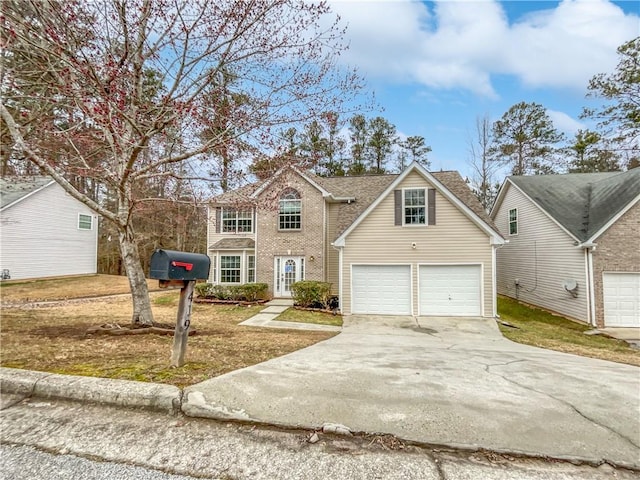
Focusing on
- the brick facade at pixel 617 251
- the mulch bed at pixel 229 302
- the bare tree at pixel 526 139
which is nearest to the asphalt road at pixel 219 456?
the mulch bed at pixel 229 302

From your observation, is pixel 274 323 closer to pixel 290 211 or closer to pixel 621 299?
pixel 290 211

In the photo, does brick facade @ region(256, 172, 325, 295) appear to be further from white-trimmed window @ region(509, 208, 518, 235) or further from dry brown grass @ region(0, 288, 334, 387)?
white-trimmed window @ region(509, 208, 518, 235)

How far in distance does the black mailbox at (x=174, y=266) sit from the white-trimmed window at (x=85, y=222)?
2333cm

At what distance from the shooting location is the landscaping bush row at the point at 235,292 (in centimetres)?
1467

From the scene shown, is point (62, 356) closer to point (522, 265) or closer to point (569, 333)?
point (569, 333)

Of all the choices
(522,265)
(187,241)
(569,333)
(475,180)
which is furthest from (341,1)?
(187,241)

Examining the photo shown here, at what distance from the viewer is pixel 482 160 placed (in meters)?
25.7

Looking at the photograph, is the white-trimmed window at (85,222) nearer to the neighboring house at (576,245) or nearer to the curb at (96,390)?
the curb at (96,390)

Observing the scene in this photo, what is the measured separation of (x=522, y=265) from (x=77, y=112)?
61.2 feet

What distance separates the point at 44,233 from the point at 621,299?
95.5 feet

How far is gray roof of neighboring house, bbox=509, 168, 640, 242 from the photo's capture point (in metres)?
13.0

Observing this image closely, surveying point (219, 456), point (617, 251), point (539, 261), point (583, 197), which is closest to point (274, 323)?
point (219, 456)

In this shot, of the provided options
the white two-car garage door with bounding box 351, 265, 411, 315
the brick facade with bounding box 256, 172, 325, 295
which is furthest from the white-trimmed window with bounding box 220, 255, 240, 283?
the white two-car garage door with bounding box 351, 265, 411, 315

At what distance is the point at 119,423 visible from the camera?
103 inches
